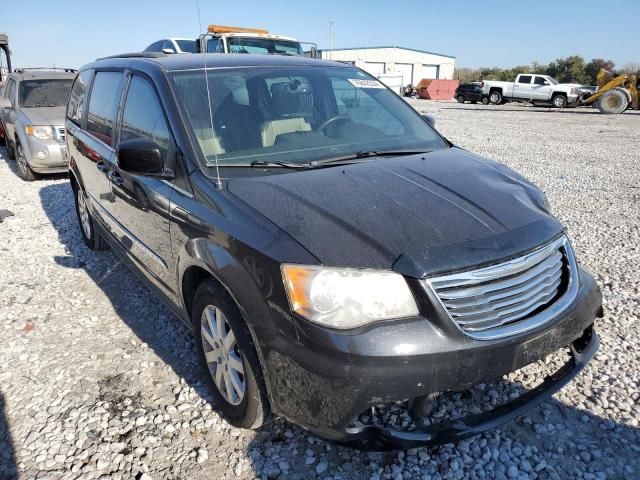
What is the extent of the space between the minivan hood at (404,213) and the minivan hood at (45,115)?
6.85m

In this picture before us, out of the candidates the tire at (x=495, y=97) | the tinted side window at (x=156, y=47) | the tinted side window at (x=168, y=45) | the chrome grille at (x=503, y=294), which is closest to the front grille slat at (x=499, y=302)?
the chrome grille at (x=503, y=294)

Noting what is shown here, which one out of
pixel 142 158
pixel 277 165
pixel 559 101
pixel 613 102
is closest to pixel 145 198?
pixel 142 158

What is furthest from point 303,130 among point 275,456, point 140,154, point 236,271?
point 275,456

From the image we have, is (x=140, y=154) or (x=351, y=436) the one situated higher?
(x=140, y=154)

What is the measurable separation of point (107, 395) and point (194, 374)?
0.50 meters

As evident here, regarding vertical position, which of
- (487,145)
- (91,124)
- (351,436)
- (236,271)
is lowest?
(487,145)

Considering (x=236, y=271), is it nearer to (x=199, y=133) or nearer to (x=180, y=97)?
(x=199, y=133)

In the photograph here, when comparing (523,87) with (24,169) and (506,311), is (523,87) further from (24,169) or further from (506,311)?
(506,311)

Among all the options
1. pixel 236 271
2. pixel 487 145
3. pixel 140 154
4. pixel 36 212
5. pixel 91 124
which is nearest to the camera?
pixel 236 271

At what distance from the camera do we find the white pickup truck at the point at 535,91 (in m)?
26.7

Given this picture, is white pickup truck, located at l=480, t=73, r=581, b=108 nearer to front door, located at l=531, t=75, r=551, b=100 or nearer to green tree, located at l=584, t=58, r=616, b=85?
front door, located at l=531, t=75, r=551, b=100

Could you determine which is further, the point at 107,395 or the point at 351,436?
the point at 107,395

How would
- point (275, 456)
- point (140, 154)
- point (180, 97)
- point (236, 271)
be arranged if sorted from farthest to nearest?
point (180, 97), point (140, 154), point (275, 456), point (236, 271)

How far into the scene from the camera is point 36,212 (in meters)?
6.44
